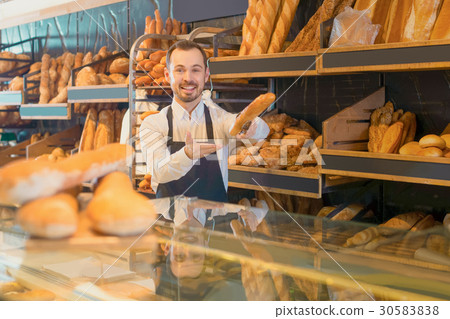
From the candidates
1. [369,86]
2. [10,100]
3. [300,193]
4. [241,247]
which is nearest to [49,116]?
[10,100]

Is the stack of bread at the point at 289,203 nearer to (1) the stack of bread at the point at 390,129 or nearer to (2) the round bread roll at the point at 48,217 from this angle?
(1) the stack of bread at the point at 390,129

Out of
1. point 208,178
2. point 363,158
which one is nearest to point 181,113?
point 208,178

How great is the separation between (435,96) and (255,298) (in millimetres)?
1384

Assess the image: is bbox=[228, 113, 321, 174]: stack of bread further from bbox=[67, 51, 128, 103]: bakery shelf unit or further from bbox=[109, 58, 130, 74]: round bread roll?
bbox=[67, 51, 128, 103]: bakery shelf unit

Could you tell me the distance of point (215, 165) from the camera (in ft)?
5.66

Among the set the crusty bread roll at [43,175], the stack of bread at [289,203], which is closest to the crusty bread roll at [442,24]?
the stack of bread at [289,203]

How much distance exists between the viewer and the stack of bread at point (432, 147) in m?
1.37

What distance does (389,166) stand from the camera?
1.45 meters

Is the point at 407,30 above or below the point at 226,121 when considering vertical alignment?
above

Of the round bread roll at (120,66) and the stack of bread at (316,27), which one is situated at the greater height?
the stack of bread at (316,27)

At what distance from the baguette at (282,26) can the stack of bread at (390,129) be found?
1.42 feet

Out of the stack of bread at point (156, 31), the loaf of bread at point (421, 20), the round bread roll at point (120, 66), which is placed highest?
the stack of bread at point (156, 31)

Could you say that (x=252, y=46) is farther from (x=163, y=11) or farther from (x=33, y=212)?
(x=33, y=212)

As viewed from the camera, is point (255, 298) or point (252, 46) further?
point (252, 46)
